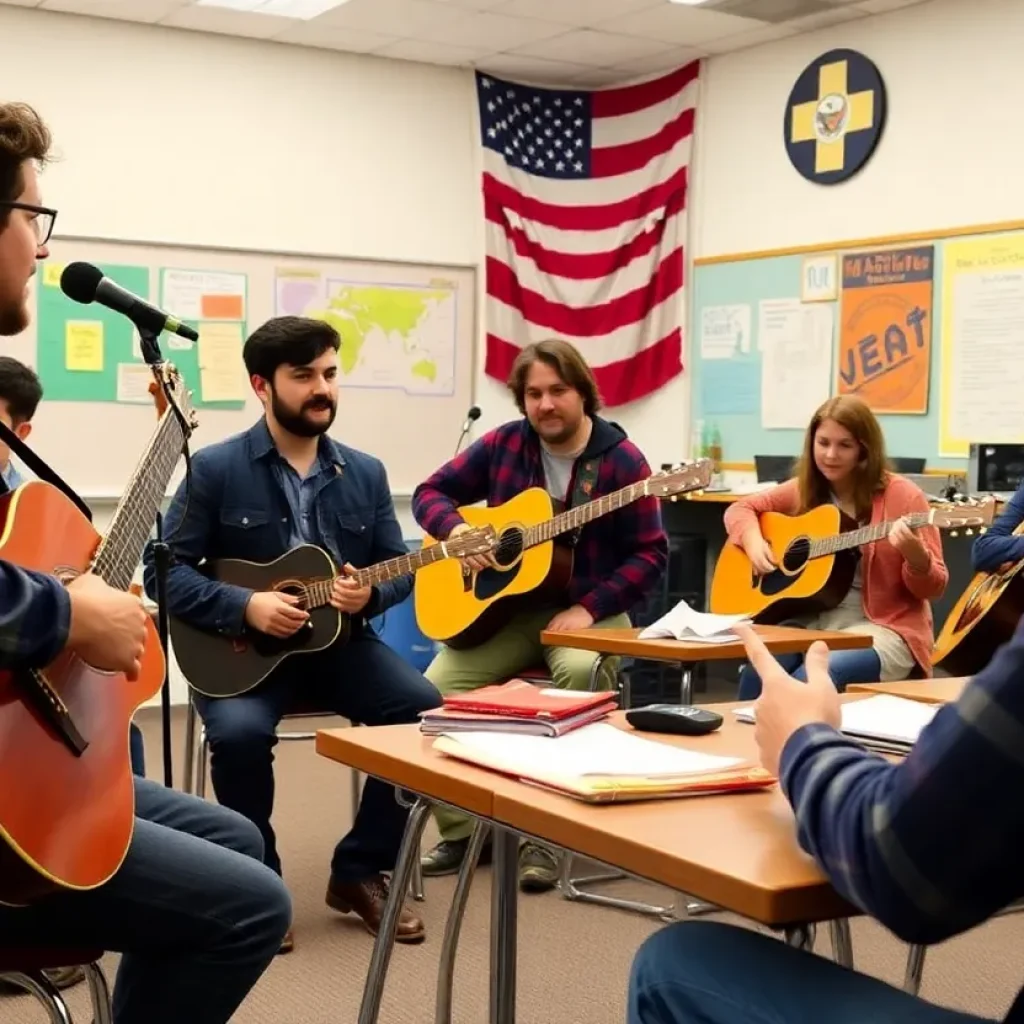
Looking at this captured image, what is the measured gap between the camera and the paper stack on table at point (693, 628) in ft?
10.1

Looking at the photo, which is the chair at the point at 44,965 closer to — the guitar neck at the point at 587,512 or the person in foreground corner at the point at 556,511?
the person in foreground corner at the point at 556,511

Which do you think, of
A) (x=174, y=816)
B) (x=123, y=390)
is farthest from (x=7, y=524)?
(x=123, y=390)

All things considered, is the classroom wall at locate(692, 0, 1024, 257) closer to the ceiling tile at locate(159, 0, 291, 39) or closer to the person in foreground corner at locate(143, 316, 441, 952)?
the ceiling tile at locate(159, 0, 291, 39)

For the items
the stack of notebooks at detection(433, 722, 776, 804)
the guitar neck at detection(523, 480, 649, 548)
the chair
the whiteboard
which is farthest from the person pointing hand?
the whiteboard

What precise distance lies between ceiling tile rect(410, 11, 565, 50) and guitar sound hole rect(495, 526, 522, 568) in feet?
9.13

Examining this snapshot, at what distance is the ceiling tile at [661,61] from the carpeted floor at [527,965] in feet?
12.9

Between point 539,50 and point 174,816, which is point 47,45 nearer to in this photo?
point 539,50

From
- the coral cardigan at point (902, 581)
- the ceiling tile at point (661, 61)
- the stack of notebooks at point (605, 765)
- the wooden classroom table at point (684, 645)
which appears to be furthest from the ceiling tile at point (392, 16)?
the stack of notebooks at point (605, 765)

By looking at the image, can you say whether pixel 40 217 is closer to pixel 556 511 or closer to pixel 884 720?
pixel 884 720

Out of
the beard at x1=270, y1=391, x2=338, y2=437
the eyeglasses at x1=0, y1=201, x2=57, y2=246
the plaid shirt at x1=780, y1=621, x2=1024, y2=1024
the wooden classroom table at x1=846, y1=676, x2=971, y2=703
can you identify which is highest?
the eyeglasses at x1=0, y1=201, x2=57, y2=246

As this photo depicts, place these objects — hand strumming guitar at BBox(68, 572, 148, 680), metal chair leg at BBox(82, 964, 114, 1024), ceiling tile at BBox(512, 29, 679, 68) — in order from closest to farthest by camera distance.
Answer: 1. hand strumming guitar at BBox(68, 572, 148, 680)
2. metal chair leg at BBox(82, 964, 114, 1024)
3. ceiling tile at BBox(512, 29, 679, 68)

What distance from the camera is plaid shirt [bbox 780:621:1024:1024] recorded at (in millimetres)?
979

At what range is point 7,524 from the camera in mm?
1591

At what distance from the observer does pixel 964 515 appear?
143 inches
